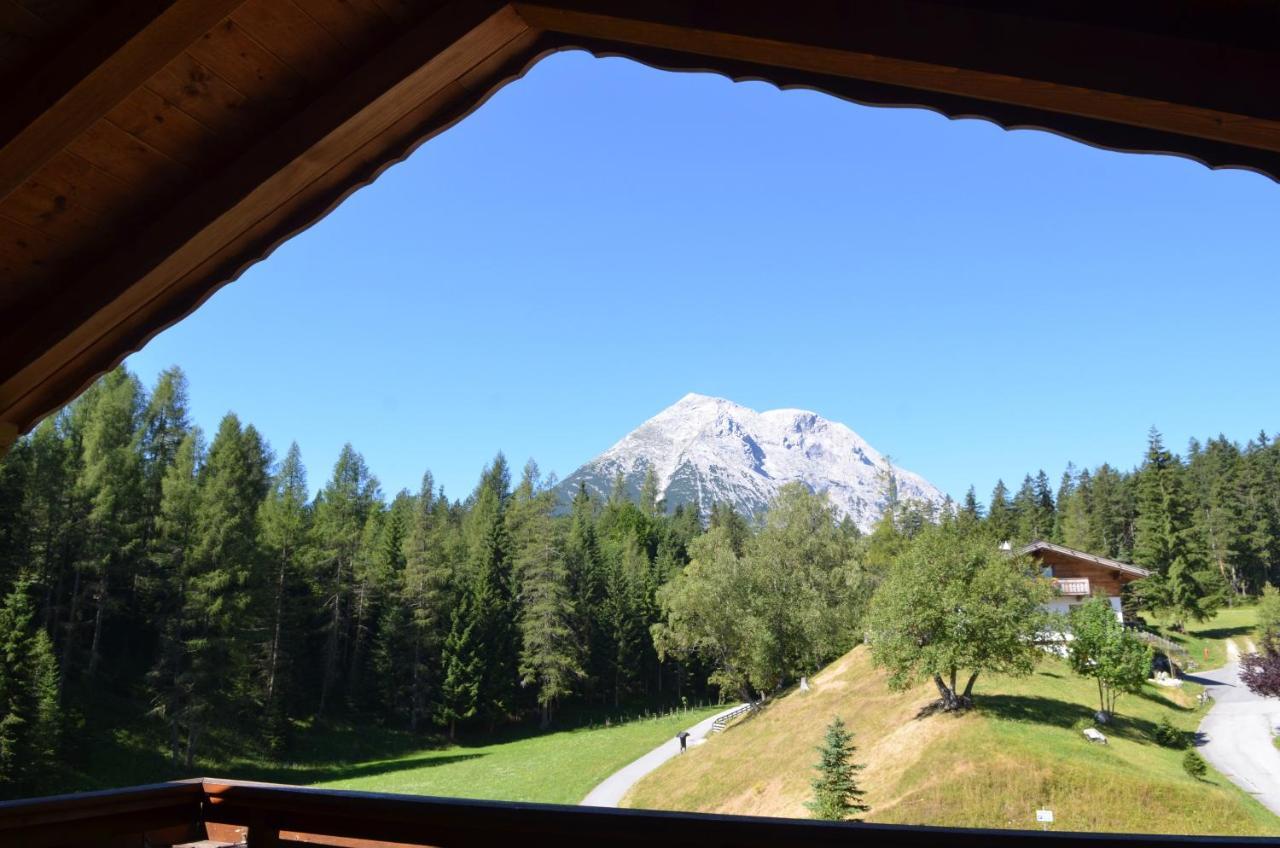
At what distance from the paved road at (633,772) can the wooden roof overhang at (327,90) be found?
16.1 metres

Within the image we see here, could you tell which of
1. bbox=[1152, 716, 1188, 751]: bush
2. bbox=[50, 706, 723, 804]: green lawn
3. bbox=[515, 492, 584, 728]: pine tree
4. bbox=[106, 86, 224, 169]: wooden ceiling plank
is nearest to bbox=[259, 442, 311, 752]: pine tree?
bbox=[50, 706, 723, 804]: green lawn

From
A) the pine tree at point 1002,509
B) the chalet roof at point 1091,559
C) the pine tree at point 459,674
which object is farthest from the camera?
the pine tree at point 1002,509

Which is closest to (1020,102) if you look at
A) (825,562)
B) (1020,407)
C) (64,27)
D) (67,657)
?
(64,27)

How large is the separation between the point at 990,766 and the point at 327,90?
15.5 meters

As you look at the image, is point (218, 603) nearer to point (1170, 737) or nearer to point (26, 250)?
point (1170, 737)

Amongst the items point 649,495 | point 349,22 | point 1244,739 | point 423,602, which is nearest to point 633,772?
point 1244,739

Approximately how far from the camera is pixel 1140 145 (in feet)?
5.31

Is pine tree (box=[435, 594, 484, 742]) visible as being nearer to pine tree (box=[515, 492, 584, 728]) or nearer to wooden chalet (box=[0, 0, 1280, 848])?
pine tree (box=[515, 492, 584, 728])

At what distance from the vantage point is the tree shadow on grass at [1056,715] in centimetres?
1580

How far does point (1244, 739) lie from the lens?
18.5 metres

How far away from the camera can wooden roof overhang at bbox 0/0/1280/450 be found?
4.72 feet

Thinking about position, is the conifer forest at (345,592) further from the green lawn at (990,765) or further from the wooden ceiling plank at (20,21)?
the wooden ceiling plank at (20,21)

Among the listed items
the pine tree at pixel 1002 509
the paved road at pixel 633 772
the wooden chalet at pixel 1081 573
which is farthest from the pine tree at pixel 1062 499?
the paved road at pixel 633 772

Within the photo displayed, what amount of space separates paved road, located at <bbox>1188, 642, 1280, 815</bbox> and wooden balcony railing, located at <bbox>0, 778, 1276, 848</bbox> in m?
16.9
